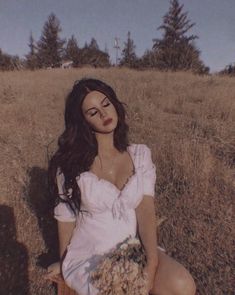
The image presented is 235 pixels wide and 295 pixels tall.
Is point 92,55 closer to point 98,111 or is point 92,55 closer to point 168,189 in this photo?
point 168,189

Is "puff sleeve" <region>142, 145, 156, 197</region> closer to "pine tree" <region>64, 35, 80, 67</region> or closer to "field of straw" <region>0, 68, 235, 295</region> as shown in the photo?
"field of straw" <region>0, 68, 235, 295</region>

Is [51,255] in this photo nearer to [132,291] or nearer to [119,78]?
[132,291]

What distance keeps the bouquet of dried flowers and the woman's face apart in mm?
789

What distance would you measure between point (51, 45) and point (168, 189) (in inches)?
1553

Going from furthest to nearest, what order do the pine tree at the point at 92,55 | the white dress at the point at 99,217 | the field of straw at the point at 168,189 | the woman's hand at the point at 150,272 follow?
the pine tree at the point at 92,55
the field of straw at the point at 168,189
the white dress at the point at 99,217
the woman's hand at the point at 150,272

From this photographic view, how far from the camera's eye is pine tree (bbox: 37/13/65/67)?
39.5 metres

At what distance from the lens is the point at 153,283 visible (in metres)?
2.46

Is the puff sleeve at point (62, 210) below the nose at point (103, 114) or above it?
below

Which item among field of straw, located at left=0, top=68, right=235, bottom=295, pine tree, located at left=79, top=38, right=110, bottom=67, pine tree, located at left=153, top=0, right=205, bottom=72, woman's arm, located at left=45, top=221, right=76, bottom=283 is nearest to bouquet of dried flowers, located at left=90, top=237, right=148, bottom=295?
woman's arm, located at left=45, top=221, right=76, bottom=283

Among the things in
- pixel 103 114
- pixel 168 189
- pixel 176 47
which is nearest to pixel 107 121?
pixel 103 114

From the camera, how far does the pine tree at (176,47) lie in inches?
925

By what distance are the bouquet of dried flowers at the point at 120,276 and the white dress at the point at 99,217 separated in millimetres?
232

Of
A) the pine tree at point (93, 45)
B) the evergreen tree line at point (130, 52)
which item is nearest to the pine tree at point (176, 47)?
the evergreen tree line at point (130, 52)

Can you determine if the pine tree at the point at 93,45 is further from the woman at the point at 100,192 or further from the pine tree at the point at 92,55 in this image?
the woman at the point at 100,192
